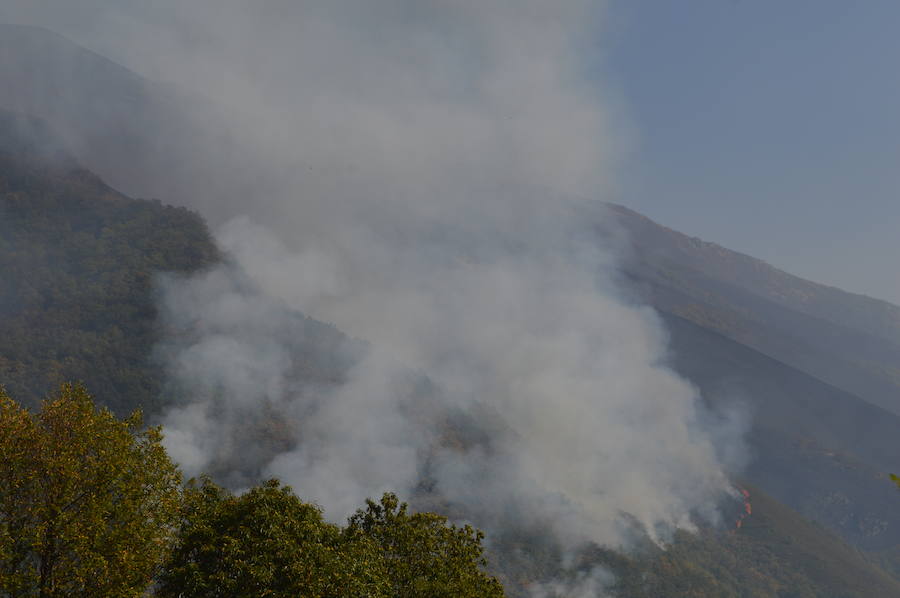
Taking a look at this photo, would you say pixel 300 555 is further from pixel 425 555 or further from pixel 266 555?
pixel 425 555

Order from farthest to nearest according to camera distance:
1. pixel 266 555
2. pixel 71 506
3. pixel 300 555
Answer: pixel 300 555
pixel 266 555
pixel 71 506

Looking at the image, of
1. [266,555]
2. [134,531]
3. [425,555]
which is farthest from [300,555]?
[425,555]

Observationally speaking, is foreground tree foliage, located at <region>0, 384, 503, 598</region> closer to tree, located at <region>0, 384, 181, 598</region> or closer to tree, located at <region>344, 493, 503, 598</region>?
tree, located at <region>0, 384, 181, 598</region>

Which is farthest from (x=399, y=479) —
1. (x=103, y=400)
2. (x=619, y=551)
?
(x=103, y=400)

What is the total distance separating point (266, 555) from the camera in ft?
76.2

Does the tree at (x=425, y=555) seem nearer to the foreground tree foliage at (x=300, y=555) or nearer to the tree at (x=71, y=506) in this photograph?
the foreground tree foliage at (x=300, y=555)

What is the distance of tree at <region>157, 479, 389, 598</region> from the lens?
22.6 m

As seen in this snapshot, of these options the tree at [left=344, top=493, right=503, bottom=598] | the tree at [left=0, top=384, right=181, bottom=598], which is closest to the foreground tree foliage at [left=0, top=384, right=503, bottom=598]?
the tree at [left=0, top=384, right=181, bottom=598]

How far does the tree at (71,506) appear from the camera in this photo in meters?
21.4

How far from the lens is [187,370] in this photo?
649ft

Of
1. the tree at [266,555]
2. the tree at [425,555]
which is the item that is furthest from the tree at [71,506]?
the tree at [425,555]

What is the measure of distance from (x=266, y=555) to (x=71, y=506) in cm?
714

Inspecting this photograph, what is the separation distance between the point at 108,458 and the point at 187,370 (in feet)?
618

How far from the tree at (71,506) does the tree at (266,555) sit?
178cm
